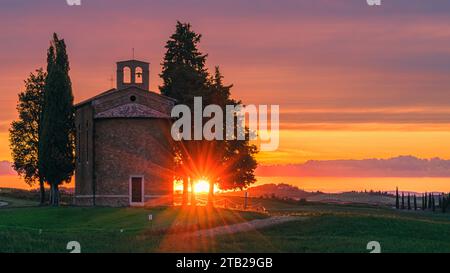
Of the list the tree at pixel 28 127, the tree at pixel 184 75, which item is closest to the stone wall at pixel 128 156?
the tree at pixel 184 75

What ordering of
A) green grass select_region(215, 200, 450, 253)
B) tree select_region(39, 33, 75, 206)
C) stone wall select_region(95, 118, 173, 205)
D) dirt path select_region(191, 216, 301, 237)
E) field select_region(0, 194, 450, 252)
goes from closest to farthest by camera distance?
field select_region(0, 194, 450, 252) < green grass select_region(215, 200, 450, 253) < dirt path select_region(191, 216, 301, 237) < stone wall select_region(95, 118, 173, 205) < tree select_region(39, 33, 75, 206)

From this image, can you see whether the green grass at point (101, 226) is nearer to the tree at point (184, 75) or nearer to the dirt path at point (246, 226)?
the dirt path at point (246, 226)

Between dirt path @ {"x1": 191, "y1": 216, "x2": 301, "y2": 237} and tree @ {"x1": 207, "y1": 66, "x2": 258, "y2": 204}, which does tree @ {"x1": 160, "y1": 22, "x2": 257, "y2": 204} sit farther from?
dirt path @ {"x1": 191, "y1": 216, "x2": 301, "y2": 237}

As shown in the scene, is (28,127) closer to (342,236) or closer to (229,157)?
(229,157)

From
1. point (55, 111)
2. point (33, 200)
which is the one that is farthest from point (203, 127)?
point (33, 200)

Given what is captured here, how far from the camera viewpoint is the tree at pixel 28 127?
92.2 meters

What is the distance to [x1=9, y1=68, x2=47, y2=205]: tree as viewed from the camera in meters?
92.2

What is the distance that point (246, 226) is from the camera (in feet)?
163

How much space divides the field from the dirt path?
0.71 metres

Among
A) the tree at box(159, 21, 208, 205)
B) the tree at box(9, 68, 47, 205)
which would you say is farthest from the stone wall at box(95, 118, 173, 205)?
the tree at box(9, 68, 47, 205)

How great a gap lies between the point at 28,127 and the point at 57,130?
12311 millimetres

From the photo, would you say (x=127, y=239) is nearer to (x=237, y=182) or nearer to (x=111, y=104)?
(x=111, y=104)

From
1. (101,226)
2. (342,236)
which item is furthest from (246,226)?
(101,226)

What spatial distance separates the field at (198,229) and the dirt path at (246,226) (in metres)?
0.71
